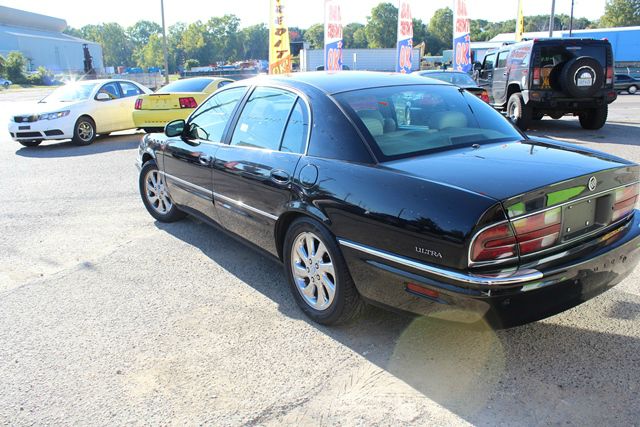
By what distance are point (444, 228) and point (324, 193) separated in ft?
2.74

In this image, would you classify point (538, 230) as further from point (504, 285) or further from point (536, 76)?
point (536, 76)

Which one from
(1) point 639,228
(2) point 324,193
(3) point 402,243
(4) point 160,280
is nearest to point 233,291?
(4) point 160,280

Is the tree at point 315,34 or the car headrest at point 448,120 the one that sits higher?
the tree at point 315,34

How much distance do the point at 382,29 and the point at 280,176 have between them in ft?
442

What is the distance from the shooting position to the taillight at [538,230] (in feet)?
8.35

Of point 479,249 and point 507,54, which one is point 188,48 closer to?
point 507,54

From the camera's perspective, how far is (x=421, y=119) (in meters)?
3.59

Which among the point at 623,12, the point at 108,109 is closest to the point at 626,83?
the point at 108,109

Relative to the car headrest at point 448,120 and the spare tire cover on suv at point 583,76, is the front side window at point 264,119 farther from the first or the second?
the spare tire cover on suv at point 583,76

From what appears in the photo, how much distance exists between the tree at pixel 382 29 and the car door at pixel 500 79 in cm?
12124

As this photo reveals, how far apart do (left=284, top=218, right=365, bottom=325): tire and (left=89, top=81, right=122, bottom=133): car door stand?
10.4 meters

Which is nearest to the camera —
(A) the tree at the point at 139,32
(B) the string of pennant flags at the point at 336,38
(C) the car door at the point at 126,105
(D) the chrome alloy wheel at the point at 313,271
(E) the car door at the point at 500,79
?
(D) the chrome alloy wheel at the point at 313,271

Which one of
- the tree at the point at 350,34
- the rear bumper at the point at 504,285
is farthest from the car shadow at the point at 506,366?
the tree at the point at 350,34

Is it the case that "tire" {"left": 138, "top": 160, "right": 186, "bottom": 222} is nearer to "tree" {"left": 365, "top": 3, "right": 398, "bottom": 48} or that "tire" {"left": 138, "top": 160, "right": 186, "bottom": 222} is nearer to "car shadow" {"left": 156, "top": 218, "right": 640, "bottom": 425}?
"car shadow" {"left": 156, "top": 218, "right": 640, "bottom": 425}
